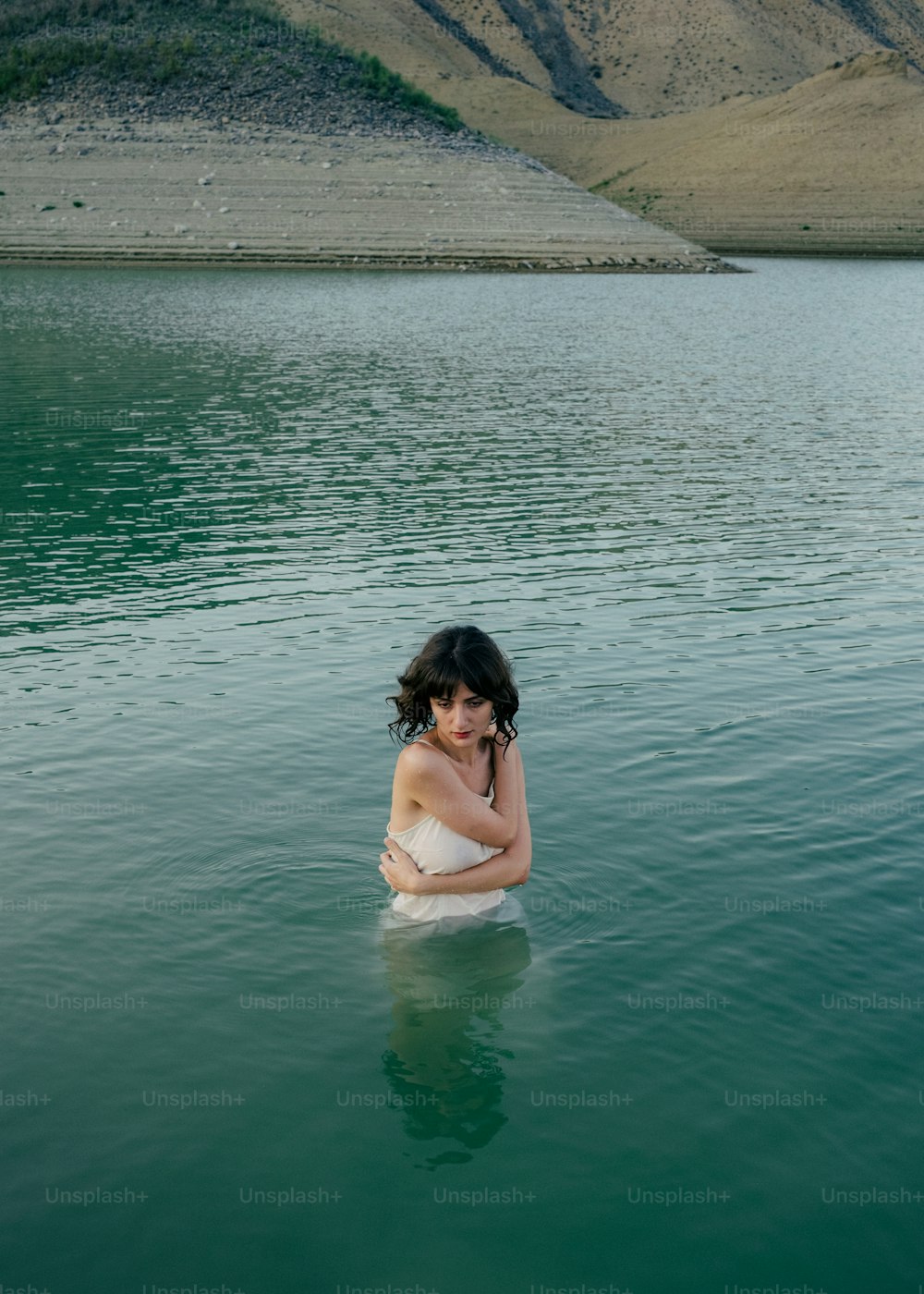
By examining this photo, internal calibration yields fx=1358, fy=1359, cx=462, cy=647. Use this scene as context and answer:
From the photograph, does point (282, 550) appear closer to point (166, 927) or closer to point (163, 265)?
point (166, 927)

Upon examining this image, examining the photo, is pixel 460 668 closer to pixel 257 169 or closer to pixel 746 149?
pixel 257 169

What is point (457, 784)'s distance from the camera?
766 centimetres

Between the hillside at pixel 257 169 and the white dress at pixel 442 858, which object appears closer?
the white dress at pixel 442 858

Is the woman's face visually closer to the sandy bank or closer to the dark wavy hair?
the dark wavy hair

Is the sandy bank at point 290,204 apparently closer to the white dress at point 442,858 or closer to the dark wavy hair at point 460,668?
the white dress at point 442,858

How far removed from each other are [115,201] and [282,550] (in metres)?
80.7

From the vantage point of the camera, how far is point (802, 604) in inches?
689

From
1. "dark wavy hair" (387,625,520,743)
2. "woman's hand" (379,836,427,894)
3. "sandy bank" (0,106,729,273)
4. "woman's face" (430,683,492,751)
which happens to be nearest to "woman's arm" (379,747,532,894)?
"woman's hand" (379,836,427,894)

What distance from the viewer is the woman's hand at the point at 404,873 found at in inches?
316

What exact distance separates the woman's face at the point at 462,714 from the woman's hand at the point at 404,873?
86 centimetres

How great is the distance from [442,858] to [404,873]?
0.82ft

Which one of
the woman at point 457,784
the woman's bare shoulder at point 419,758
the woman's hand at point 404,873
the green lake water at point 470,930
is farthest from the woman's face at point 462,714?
the green lake water at point 470,930

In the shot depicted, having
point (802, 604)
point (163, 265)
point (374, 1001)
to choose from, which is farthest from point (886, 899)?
point (163, 265)

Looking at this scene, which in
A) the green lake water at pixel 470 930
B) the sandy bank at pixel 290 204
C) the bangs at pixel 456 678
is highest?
the sandy bank at pixel 290 204
